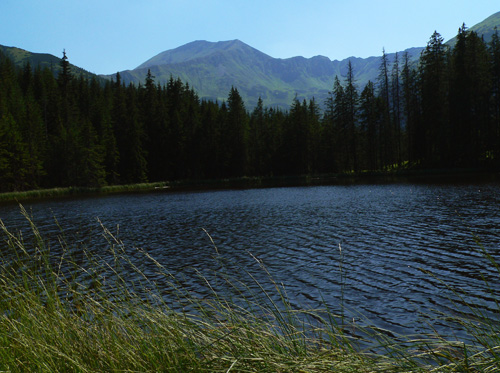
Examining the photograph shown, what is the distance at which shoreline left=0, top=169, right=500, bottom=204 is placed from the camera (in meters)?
53.6

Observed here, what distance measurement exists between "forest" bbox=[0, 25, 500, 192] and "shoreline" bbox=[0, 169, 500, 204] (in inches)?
128

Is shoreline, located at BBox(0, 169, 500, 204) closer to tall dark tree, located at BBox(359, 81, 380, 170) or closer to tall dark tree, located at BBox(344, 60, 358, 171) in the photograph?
tall dark tree, located at BBox(359, 81, 380, 170)

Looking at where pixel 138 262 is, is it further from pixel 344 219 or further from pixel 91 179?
pixel 91 179

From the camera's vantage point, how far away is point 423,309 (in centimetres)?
898

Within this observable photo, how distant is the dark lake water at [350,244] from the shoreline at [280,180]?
2016 cm

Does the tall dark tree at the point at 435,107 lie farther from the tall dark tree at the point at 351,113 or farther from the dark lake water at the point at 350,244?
the dark lake water at the point at 350,244

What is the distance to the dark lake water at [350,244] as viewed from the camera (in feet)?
32.8

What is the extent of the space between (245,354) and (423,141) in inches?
2694

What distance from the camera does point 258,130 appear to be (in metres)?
88.3

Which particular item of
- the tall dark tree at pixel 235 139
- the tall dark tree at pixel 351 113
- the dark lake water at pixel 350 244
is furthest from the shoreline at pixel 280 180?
the dark lake water at pixel 350 244

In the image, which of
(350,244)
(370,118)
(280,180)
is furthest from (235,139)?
(350,244)

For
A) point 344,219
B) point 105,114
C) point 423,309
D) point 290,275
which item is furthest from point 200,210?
point 105,114

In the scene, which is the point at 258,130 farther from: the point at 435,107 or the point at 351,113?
the point at 435,107

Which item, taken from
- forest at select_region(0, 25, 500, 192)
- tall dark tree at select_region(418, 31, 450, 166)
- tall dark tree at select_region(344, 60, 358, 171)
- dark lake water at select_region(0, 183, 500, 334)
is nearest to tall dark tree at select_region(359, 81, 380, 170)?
forest at select_region(0, 25, 500, 192)
